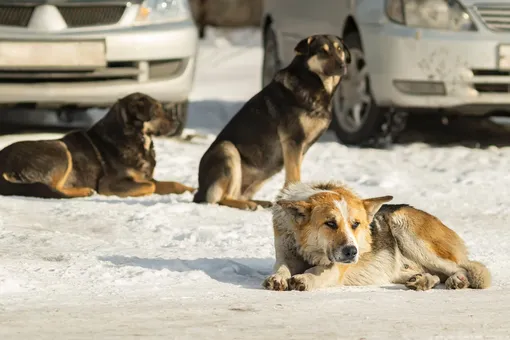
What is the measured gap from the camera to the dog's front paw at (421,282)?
6.77 m

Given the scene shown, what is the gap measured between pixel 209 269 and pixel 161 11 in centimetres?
544

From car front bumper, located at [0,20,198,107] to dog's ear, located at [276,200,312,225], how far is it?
5431 mm

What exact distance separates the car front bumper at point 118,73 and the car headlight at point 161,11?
87 mm

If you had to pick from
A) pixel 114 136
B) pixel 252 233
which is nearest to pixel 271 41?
pixel 114 136

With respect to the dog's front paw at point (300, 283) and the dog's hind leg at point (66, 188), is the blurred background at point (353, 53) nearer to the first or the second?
the dog's hind leg at point (66, 188)

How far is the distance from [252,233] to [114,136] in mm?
2214

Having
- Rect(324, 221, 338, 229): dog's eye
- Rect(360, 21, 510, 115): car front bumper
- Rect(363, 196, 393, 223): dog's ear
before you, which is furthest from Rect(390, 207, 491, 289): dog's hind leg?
Rect(360, 21, 510, 115): car front bumper

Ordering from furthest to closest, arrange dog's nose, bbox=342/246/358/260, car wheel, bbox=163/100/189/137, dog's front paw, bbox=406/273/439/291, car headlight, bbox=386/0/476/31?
car wheel, bbox=163/100/189/137, car headlight, bbox=386/0/476/31, dog's front paw, bbox=406/273/439/291, dog's nose, bbox=342/246/358/260

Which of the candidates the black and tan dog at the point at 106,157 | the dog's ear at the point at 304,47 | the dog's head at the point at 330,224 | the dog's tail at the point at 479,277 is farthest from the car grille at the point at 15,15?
the dog's tail at the point at 479,277

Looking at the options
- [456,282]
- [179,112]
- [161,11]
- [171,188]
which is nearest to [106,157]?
[171,188]

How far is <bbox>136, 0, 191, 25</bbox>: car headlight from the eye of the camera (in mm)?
12055

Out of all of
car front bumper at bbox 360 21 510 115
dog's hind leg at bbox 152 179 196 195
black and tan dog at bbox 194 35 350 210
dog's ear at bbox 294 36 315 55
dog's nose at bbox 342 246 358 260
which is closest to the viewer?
dog's nose at bbox 342 246 358 260

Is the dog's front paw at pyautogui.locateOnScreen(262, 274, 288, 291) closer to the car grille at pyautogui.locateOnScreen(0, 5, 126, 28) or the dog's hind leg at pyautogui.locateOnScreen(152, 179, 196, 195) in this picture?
the dog's hind leg at pyautogui.locateOnScreen(152, 179, 196, 195)

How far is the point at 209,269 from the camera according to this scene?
23.4 ft
